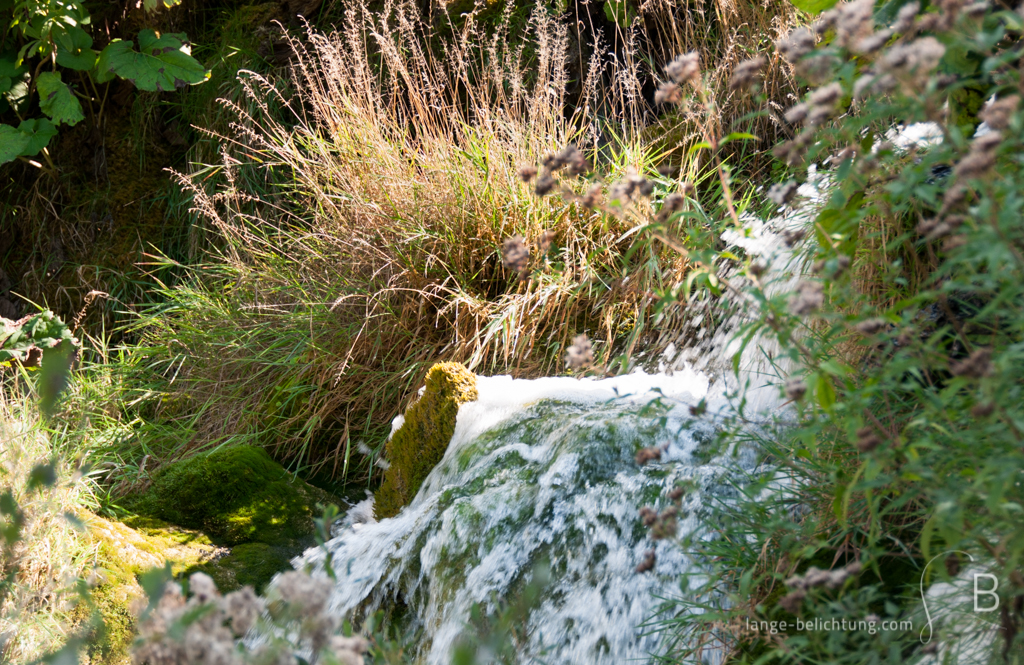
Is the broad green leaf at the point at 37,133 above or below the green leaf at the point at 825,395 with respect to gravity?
above

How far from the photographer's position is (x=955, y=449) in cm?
121

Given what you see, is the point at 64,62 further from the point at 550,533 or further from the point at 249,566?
the point at 550,533

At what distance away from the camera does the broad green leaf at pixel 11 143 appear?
475 cm

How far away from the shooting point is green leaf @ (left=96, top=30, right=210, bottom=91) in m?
4.79

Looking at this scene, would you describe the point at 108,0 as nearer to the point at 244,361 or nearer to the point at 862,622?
the point at 244,361

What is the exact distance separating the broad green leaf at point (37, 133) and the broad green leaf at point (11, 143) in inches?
1.6

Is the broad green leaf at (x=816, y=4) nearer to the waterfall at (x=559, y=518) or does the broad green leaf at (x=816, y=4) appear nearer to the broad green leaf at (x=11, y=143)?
the waterfall at (x=559, y=518)

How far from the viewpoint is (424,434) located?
9.56 ft

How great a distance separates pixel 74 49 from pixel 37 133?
583 millimetres

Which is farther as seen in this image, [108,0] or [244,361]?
[108,0]

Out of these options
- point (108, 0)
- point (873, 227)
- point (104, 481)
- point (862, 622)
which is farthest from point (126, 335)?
point (862, 622)

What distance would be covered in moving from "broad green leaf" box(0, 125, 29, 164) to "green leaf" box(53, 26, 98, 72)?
0.52m

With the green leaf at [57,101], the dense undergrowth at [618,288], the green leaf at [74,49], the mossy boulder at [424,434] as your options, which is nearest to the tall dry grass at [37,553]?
the dense undergrowth at [618,288]

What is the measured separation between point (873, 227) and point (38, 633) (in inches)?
101
